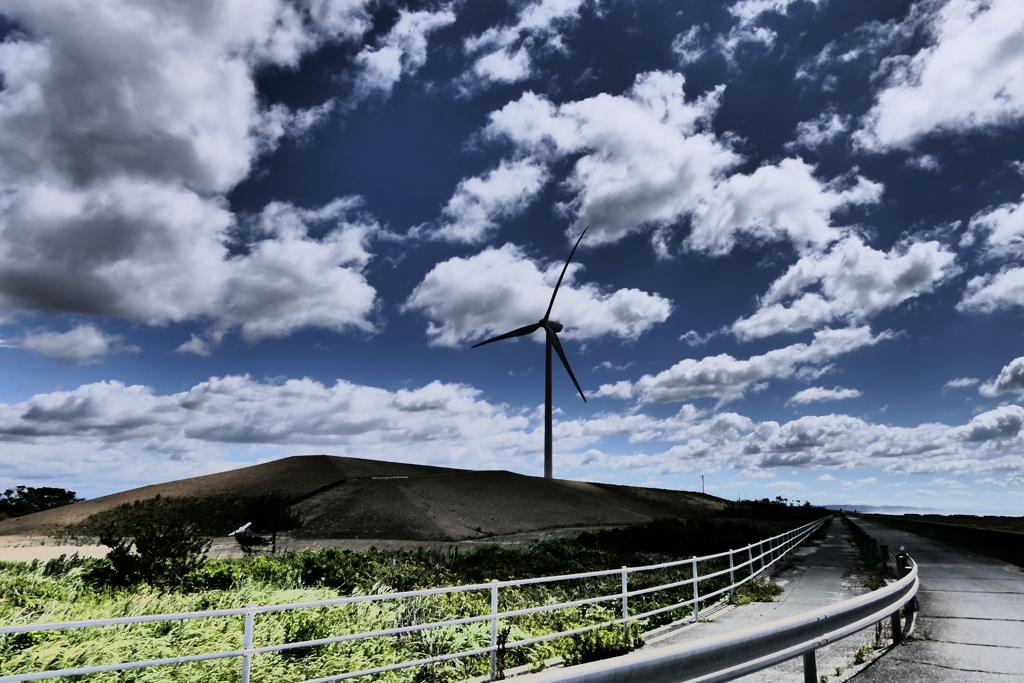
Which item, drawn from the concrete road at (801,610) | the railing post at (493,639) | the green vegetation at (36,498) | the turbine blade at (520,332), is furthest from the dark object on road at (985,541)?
the green vegetation at (36,498)

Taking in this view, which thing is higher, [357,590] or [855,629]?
[855,629]

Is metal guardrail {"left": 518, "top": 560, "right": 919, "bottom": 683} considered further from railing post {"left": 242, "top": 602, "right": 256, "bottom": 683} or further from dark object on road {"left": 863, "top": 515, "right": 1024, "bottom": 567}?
dark object on road {"left": 863, "top": 515, "right": 1024, "bottom": 567}

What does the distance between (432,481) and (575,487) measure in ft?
95.4

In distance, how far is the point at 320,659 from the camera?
8844 millimetres

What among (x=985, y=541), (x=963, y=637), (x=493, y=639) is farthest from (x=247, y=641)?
(x=985, y=541)

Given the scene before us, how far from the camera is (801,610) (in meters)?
13.2

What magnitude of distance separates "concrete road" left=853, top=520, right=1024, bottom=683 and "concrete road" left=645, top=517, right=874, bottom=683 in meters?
0.68

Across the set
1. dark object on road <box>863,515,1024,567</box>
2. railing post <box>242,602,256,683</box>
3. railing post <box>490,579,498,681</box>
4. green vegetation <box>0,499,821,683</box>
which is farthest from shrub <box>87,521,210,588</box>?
dark object on road <box>863,515,1024,567</box>

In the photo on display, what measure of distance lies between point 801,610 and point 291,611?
10.6 metres

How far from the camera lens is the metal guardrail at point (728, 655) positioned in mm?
3430

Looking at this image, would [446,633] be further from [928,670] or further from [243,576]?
[243,576]

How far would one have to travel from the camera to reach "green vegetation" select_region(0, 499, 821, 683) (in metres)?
8.51

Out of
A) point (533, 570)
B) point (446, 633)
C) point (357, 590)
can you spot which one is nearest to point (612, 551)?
point (533, 570)

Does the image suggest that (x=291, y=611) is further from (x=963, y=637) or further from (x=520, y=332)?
(x=520, y=332)
